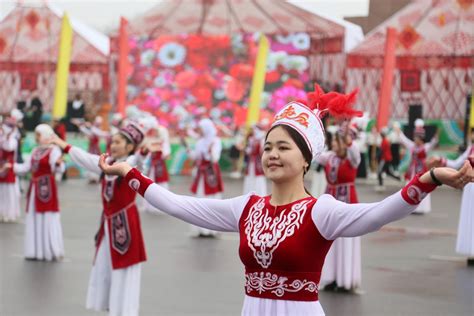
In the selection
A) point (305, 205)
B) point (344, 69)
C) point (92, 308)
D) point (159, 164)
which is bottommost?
point (92, 308)

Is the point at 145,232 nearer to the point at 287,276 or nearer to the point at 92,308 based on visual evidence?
the point at 92,308

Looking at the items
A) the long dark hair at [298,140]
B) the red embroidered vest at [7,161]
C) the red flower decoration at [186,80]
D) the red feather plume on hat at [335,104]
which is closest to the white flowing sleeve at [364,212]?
the long dark hair at [298,140]

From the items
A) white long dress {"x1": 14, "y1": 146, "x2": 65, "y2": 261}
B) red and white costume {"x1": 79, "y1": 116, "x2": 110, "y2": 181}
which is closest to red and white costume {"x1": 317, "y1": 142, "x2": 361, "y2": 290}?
white long dress {"x1": 14, "y1": 146, "x2": 65, "y2": 261}

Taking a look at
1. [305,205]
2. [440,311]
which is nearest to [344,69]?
[440,311]

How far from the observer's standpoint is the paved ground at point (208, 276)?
799 cm

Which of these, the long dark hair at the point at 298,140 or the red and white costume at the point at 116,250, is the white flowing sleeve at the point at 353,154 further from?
the long dark hair at the point at 298,140

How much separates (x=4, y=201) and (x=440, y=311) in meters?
8.05

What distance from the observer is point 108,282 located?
7152mm

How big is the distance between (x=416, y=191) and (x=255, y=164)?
47.3 feet

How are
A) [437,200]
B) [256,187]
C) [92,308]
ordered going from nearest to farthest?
[92,308]
[256,187]
[437,200]

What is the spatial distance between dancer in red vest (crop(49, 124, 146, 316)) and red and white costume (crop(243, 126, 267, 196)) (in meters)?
10.5

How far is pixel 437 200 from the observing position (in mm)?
19375

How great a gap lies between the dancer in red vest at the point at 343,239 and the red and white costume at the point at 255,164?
8660 millimetres

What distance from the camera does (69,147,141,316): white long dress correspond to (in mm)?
6984
